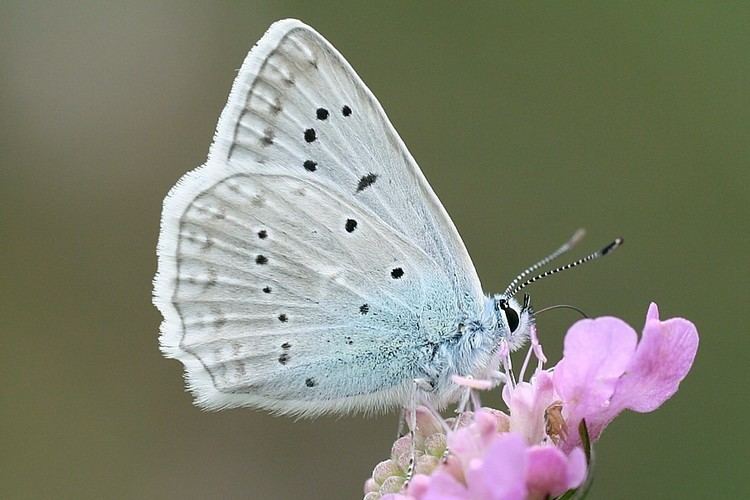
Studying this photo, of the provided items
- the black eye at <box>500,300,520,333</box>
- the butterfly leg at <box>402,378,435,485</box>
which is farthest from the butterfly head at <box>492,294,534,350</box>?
the butterfly leg at <box>402,378,435,485</box>

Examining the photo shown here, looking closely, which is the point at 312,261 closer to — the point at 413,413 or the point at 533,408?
the point at 413,413

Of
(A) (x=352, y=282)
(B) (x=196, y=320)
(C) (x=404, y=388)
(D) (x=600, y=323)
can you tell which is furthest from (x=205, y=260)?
(D) (x=600, y=323)

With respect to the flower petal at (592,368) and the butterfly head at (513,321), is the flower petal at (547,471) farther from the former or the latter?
the butterfly head at (513,321)

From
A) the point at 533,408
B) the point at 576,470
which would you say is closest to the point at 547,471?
the point at 576,470

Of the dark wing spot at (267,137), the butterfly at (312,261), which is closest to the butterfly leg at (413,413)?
the butterfly at (312,261)

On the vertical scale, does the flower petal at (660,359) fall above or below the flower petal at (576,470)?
above

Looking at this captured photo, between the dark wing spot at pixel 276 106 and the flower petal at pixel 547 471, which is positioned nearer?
the flower petal at pixel 547 471
